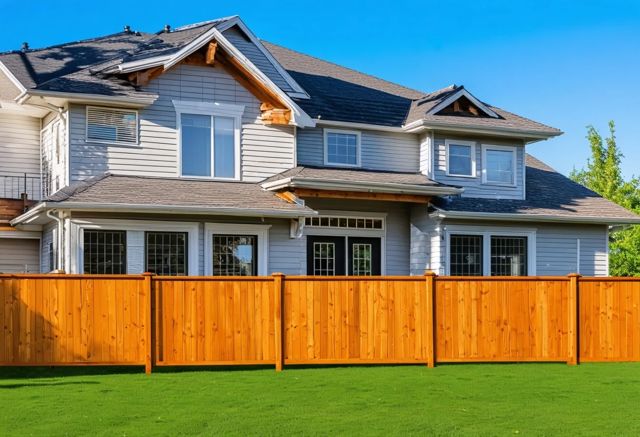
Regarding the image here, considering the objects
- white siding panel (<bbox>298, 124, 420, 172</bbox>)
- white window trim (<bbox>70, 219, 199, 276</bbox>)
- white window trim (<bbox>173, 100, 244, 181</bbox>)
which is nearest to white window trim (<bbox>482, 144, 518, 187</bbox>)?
white siding panel (<bbox>298, 124, 420, 172</bbox>)

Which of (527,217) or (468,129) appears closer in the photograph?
(527,217)

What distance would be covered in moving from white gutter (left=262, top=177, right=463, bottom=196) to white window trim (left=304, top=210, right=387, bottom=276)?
155 cm

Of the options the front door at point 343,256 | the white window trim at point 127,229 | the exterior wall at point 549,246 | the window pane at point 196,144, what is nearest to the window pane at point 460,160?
the exterior wall at point 549,246

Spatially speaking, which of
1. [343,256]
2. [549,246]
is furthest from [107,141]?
[549,246]

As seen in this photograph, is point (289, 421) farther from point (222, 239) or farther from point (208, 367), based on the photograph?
point (222, 239)

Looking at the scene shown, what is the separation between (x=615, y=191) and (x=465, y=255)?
81.4 ft

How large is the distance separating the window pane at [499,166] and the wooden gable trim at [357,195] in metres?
3.37

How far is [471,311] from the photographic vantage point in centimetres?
1573

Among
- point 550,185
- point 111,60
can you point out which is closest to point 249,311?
point 111,60

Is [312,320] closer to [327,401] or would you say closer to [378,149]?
[327,401]

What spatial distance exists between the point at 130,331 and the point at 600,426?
25.1 ft

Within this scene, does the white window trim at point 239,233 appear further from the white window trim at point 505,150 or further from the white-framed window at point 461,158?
the white window trim at point 505,150

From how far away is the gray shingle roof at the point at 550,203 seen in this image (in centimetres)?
2392

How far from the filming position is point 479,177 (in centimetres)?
2502
